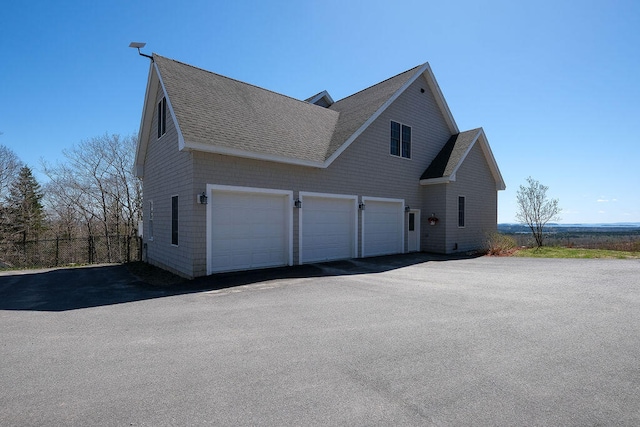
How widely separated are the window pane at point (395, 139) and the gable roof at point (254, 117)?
1212mm

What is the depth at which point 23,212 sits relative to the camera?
70.9 ft

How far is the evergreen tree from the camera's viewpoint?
68.7 ft

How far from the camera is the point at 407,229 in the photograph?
1520 cm

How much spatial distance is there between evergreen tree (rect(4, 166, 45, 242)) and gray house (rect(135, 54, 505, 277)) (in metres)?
13.5

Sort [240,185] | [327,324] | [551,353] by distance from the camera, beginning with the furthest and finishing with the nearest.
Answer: [240,185] < [327,324] < [551,353]

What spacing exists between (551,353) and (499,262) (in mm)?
8934

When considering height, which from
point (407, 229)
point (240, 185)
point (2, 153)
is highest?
point (2, 153)

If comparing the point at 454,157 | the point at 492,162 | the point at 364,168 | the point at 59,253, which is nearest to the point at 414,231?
the point at 454,157

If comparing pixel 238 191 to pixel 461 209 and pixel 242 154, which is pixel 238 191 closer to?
pixel 242 154

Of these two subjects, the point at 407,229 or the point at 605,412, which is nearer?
the point at 605,412

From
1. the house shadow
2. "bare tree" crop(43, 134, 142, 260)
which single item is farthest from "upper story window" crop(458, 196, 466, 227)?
"bare tree" crop(43, 134, 142, 260)

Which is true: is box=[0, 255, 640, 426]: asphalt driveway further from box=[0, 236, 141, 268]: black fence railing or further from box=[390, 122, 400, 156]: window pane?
box=[0, 236, 141, 268]: black fence railing

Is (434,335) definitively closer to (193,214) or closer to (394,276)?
(394,276)

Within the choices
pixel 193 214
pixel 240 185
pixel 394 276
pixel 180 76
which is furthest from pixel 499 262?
pixel 180 76
